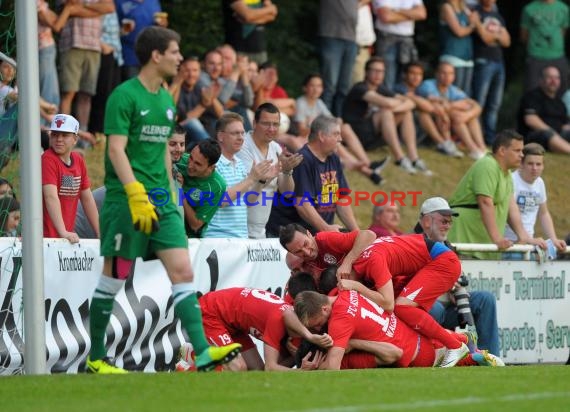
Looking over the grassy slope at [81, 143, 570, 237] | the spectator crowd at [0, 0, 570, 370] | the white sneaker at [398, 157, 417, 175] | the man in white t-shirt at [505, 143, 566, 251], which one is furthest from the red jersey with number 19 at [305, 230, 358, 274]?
the white sneaker at [398, 157, 417, 175]

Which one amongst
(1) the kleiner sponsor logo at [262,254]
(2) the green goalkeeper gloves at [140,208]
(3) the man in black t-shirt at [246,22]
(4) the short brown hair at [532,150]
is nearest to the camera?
(2) the green goalkeeper gloves at [140,208]

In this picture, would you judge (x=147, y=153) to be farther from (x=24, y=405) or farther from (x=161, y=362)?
(x=161, y=362)

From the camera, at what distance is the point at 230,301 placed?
1138 centimetres

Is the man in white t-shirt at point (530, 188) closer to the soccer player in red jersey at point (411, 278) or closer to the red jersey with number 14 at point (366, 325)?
the soccer player in red jersey at point (411, 278)

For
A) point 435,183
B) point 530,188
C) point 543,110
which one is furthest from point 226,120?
point 543,110

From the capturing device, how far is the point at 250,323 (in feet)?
36.9

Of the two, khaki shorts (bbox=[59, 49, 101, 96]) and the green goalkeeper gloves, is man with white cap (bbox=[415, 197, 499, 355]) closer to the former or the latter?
the green goalkeeper gloves

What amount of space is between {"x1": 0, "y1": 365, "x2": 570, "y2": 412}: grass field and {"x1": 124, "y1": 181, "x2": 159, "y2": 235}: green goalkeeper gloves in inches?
39.7

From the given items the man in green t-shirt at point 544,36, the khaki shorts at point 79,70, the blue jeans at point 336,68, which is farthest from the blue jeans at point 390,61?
the khaki shorts at point 79,70

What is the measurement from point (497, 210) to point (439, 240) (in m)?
2.05

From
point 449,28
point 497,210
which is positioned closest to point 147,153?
point 497,210

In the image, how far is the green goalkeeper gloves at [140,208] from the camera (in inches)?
341

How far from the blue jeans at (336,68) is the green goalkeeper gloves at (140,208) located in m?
10.9

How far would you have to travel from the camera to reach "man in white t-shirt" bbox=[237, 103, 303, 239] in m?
13.4
